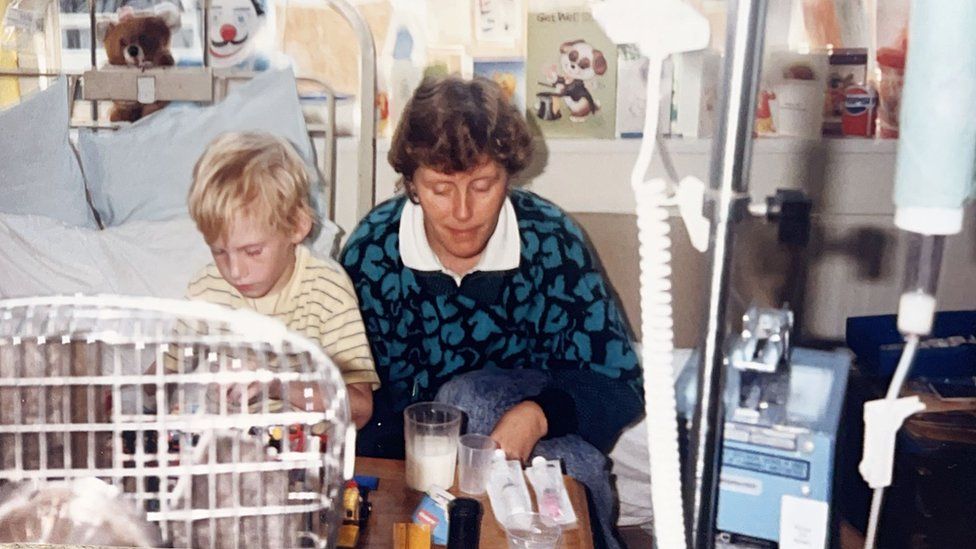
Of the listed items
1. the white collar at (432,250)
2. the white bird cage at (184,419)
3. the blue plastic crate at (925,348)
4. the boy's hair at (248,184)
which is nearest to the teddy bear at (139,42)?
the boy's hair at (248,184)

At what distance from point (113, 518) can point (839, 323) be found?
1028 mm

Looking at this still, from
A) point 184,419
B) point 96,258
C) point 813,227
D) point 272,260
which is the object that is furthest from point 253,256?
point 813,227

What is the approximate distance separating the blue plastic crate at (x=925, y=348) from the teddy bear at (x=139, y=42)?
3.24 feet

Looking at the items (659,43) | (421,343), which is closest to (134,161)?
(421,343)

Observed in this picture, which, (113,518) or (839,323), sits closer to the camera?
(113,518)

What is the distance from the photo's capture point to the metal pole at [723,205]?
0.38 m

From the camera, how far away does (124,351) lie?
85 cm

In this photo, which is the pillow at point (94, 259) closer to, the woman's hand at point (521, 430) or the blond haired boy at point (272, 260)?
the blond haired boy at point (272, 260)

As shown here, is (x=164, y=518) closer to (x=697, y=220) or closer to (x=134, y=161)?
(x=697, y=220)

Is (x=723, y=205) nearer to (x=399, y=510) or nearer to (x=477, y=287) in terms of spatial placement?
(x=399, y=510)

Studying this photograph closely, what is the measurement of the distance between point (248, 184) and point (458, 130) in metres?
0.26

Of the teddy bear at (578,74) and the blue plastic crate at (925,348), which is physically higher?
the teddy bear at (578,74)

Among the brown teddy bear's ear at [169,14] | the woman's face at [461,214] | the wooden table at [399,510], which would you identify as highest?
the brown teddy bear's ear at [169,14]

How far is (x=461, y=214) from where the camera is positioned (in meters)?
1.09
